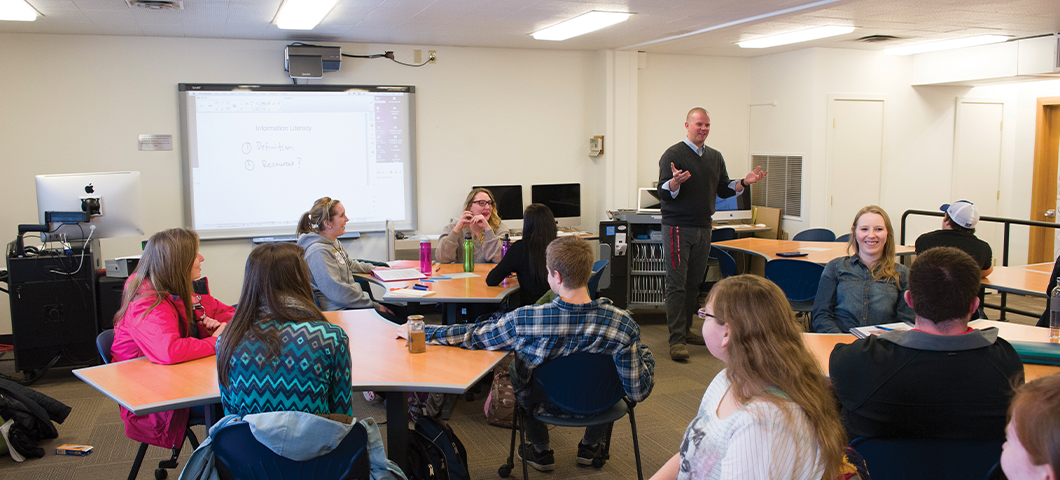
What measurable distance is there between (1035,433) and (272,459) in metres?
1.64

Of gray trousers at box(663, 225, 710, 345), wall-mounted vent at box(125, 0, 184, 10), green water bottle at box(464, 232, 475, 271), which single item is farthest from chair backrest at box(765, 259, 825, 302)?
wall-mounted vent at box(125, 0, 184, 10)

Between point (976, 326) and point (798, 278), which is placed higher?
point (976, 326)

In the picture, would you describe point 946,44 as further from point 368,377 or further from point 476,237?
point 368,377

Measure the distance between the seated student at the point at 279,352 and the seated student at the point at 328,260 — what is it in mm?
1761

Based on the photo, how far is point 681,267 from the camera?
5004 millimetres

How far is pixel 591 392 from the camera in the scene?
2678 mm

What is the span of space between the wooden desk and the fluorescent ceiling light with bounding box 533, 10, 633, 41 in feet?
6.37

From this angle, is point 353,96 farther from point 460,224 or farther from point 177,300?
point 177,300

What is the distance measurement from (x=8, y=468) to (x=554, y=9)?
3.98 metres

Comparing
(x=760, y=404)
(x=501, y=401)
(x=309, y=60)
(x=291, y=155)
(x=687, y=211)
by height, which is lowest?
(x=501, y=401)

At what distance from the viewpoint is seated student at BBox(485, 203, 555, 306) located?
3875 millimetres

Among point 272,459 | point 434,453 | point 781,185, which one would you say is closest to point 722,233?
A: point 781,185

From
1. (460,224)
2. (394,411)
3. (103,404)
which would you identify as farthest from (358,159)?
(394,411)

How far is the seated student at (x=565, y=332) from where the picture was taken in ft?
8.73
